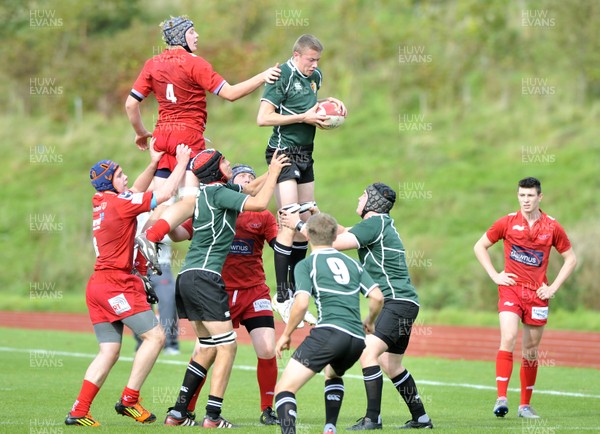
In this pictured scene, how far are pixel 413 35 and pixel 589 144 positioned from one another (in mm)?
10739

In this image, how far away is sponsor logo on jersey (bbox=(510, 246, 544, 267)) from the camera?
40.4 ft

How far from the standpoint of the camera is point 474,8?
39094 millimetres

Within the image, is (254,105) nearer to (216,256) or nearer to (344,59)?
(344,59)

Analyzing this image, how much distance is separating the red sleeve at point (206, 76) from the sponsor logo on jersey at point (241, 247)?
1.80 m

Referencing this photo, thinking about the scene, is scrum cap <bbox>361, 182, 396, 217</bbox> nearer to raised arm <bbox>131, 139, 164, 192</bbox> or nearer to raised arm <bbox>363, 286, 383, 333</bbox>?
raised arm <bbox>363, 286, 383, 333</bbox>

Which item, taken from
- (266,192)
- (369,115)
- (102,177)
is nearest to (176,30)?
(102,177)

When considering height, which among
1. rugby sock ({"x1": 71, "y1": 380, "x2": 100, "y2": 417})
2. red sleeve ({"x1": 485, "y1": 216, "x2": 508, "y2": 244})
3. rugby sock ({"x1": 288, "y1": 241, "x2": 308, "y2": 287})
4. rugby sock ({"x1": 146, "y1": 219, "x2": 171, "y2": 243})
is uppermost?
red sleeve ({"x1": 485, "y1": 216, "x2": 508, "y2": 244})

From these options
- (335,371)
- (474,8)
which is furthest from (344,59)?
(335,371)

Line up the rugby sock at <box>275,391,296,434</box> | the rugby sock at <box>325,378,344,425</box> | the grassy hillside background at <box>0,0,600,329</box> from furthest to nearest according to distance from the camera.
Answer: the grassy hillside background at <box>0,0,600,329</box>, the rugby sock at <box>325,378,344,425</box>, the rugby sock at <box>275,391,296,434</box>

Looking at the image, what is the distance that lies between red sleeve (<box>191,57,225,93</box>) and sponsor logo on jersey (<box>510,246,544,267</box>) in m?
4.43

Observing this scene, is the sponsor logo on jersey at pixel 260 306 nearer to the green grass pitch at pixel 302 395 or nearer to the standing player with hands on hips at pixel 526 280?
the green grass pitch at pixel 302 395

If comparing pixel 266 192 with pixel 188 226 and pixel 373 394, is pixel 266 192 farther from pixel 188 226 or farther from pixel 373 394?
pixel 373 394

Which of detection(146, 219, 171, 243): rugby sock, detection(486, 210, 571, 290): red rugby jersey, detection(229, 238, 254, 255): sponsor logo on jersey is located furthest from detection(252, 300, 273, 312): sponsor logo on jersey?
detection(486, 210, 571, 290): red rugby jersey

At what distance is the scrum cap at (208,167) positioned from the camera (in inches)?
401
